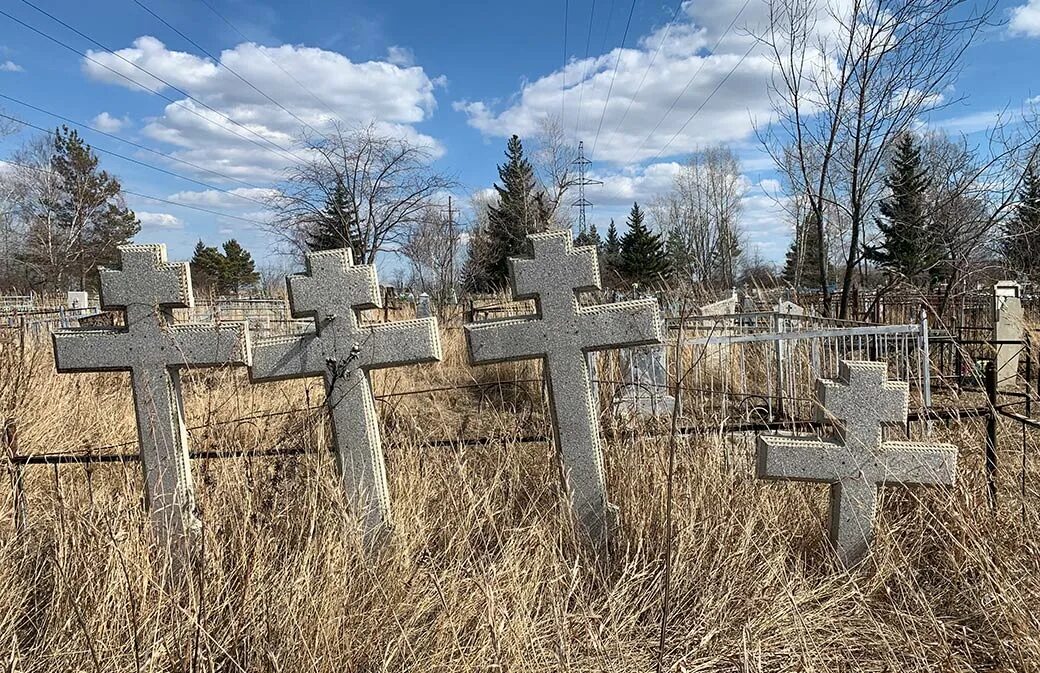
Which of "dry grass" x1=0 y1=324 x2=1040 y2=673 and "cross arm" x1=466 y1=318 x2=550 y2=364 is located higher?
"cross arm" x1=466 y1=318 x2=550 y2=364

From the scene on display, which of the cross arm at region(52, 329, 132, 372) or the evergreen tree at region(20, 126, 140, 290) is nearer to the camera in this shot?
the cross arm at region(52, 329, 132, 372)

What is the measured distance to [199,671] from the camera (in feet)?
6.70

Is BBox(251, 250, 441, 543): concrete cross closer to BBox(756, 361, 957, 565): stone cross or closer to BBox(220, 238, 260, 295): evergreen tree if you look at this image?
BBox(756, 361, 957, 565): stone cross

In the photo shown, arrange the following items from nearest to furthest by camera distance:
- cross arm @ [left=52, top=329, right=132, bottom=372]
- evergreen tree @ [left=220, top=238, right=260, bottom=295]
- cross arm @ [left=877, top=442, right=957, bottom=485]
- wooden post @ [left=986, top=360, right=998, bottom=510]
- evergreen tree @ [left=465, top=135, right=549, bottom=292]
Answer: cross arm @ [left=877, top=442, right=957, bottom=485] < wooden post @ [left=986, top=360, right=998, bottom=510] < cross arm @ [left=52, top=329, right=132, bottom=372] < evergreen tree @ [left=465, top=135, right=549, bottom=292] < evergreen tree @ [left=220, top=238, right=260, bottom=295]

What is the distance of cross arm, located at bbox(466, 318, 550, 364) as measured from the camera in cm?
295

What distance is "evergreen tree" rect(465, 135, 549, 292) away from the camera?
31438 millimetres

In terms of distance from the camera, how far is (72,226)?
37.7m

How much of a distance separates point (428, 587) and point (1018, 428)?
18.0 feet

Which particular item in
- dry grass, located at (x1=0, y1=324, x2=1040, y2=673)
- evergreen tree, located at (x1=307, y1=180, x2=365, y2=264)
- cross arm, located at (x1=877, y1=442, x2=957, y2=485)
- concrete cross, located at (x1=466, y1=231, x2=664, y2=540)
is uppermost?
evergreen tree, located at (x1=307, y1=180, x2=365, y2=264)

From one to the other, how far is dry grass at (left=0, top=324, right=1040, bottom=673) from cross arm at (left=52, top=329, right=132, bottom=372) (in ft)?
1.73

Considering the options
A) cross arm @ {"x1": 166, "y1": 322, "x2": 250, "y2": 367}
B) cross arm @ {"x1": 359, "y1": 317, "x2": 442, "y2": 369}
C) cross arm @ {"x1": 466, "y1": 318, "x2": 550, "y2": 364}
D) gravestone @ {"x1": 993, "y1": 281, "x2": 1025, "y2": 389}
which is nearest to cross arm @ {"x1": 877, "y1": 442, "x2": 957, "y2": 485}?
cross arm @ {"x1": 466, "y1": 318, "x2": 550, "y2": 364}

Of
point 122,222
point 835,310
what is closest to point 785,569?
point 835,310

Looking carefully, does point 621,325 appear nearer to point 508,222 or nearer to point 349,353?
point 349,353

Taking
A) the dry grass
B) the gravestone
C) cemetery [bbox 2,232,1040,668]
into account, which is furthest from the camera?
the gravestone
